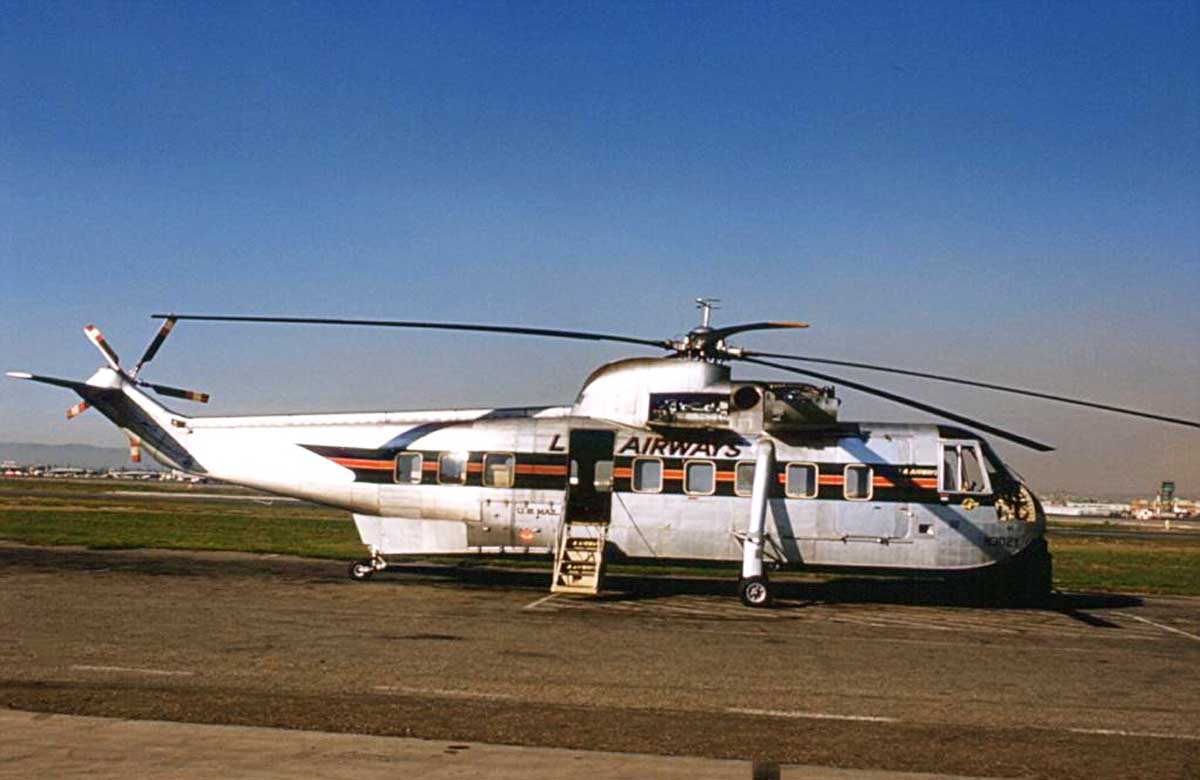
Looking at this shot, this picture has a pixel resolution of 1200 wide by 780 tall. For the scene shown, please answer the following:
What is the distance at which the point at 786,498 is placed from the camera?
2103 centimetres

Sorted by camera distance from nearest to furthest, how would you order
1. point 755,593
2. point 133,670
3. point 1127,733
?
point 1127,733 < point 133,670 < point 755,593

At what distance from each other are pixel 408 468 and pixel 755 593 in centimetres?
788

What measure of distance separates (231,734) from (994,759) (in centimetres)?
650

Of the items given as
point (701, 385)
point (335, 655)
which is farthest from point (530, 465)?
point (335, 655)

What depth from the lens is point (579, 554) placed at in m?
21.5

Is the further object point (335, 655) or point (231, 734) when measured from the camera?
point (335, 655)

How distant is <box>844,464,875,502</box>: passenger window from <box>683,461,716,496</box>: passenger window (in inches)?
108

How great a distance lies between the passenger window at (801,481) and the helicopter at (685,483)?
29 millimetres

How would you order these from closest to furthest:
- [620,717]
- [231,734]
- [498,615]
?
[231,734] → [620,717] → [498,615]

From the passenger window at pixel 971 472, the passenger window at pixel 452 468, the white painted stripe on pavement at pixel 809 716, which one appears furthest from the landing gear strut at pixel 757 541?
the white painted stripe on pavement at pixel 809 716

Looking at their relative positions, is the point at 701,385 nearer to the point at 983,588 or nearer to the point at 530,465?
the point at 530,465

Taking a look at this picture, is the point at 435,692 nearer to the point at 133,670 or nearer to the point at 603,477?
the point at 133,670

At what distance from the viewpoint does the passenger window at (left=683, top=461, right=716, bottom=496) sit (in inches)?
836

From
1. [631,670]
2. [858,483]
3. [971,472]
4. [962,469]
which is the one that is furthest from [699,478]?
[631,670]
